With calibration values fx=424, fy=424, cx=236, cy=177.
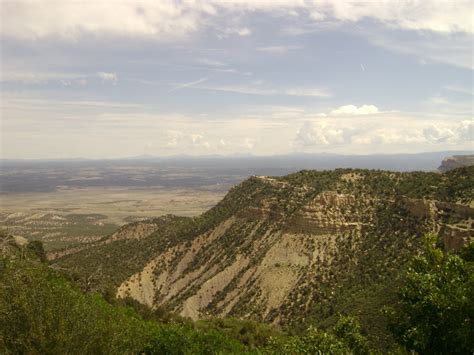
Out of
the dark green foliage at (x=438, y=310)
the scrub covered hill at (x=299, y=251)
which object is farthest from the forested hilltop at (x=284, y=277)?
the scrub covered hill at (x=299, y=251)

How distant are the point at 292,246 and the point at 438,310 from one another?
39.0 m

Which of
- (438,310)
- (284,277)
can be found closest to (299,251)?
(284,277)

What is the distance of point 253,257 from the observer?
55.8 metres

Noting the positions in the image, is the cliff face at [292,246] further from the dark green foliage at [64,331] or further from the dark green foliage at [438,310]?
the dark green foliage at [438,310]

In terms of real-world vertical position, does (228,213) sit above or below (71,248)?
above

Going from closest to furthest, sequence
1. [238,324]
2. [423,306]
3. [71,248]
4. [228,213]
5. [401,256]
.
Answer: [423,306], [238,324], [401,256], [228,213], [71,248]

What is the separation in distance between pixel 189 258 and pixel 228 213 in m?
11.0

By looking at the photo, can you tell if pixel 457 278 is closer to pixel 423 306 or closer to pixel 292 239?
pixel 423 306

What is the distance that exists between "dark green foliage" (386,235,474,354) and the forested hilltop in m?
0.05

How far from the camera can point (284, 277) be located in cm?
5006

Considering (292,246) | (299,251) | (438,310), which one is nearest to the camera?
(438,310)

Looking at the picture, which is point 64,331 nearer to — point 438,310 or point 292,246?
point 438,310

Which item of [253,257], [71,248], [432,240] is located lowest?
[71,248]

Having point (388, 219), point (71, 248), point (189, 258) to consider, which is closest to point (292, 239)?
point (388, 219)
